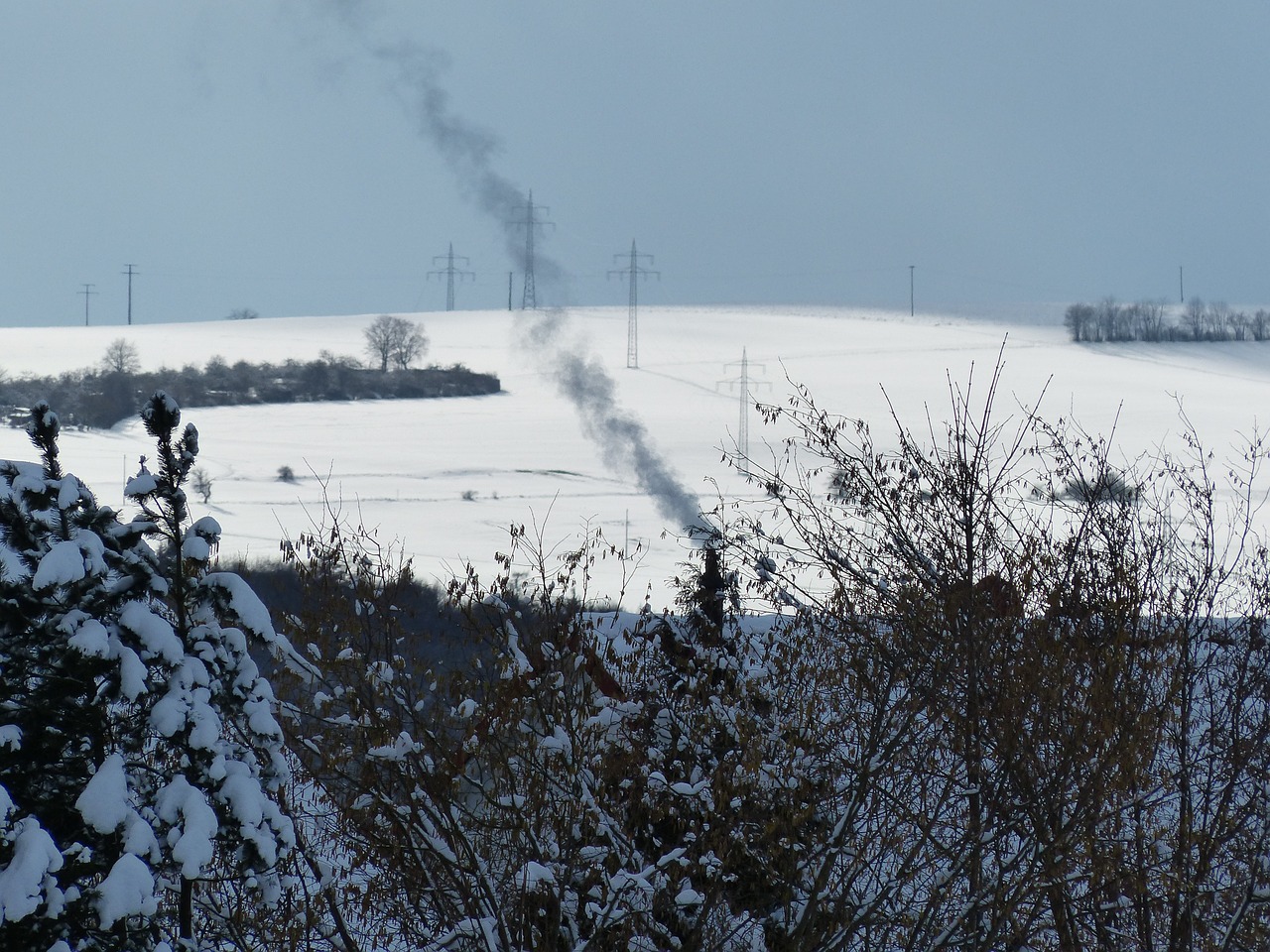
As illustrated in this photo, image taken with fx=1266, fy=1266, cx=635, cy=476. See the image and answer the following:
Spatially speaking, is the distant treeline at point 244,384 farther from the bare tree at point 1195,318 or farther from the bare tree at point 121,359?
the bare tree at point 1195,318

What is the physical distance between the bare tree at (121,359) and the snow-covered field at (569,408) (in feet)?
4.03

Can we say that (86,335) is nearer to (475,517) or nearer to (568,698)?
(475,517)

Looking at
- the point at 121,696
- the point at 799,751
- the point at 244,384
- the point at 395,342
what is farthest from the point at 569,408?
the point at 121,696

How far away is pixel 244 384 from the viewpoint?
74.2 m

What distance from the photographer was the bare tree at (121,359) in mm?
75681

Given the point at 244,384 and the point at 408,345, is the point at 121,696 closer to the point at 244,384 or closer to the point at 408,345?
the point at 244,384

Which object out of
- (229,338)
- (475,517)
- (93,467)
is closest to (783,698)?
(475,517)

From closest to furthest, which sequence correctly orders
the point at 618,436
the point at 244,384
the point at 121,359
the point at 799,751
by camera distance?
the point at 799,751 → the point at 618,436 → the point at 244,384 → the point at 121,359

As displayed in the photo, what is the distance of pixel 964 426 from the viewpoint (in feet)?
31.4

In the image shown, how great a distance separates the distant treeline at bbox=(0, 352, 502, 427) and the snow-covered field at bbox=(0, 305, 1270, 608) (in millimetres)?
1587

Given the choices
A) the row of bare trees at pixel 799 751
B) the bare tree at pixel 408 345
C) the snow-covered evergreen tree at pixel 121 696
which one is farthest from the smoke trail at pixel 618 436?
the snow-covered evergreen tree at pixel 121 696

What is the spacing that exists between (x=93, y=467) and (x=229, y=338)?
47556 mm

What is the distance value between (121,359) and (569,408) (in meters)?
28.0

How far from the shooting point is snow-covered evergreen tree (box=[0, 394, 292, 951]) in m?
6.78
